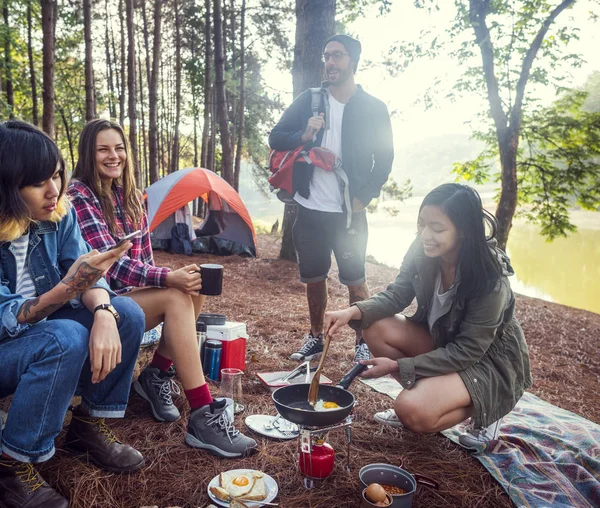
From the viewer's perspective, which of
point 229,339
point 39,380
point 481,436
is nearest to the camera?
point 39,380

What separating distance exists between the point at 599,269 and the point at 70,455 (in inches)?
707

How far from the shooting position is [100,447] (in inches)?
77.2

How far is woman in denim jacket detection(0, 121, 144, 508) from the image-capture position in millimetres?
1603

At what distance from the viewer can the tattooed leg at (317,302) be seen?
3604 mm

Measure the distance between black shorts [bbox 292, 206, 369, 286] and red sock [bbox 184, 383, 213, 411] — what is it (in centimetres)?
152

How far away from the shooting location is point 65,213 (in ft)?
6.45

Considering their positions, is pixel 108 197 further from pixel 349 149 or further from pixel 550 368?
pixel 550 368

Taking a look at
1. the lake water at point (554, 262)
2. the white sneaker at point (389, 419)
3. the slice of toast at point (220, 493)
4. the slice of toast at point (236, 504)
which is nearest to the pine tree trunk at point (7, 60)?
the lake water at point (554, 262)

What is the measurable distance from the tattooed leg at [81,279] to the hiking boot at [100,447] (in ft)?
1.95

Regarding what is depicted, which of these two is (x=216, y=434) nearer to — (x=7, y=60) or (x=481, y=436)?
(x=481, y=436)

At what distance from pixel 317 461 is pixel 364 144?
7.46ft

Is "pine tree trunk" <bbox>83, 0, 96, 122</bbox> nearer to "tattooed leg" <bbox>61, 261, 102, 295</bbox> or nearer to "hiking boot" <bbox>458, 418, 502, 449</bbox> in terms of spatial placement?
"tattooed leg" <bbox>61, 261, 102, 295</bbox>

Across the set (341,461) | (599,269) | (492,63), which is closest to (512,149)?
(492,63)

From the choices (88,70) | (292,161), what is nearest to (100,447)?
(292,161)
